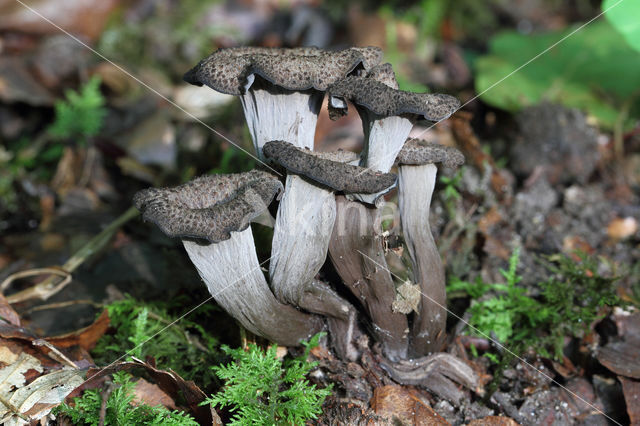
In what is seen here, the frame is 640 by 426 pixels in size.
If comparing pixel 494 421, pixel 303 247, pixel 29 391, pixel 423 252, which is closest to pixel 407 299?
pixel 423 252

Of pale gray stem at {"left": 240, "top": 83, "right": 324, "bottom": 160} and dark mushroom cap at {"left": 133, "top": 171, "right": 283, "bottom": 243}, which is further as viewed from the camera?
pale gray stem at {"left": 240, "top": 83, "right": 324, "bottom": 160}

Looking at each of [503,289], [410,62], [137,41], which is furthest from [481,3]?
[503,289]

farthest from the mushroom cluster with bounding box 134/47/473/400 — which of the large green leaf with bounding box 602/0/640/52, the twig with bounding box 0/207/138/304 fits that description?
the large green leaf with bounding box 602/0/640/52

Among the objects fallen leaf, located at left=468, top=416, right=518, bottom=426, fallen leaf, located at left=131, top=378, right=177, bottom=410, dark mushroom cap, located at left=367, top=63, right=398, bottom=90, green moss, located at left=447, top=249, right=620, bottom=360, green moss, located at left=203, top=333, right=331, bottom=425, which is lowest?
fallen leaf, located at left=131, top=378, right=177, bottom=410

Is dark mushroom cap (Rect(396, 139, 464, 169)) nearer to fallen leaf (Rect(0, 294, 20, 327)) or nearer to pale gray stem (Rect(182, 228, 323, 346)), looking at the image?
pale gray stem (Rect(182, 228, 323, 346))

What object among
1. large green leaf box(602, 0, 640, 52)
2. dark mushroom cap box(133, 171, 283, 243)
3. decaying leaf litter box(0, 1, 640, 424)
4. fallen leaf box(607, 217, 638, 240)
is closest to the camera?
dark mushroom cap box(133, 171, 283, 243)

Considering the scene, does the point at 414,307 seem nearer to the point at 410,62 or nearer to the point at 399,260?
the point at 399,260

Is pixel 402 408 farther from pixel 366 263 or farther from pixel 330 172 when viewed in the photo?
pixel 330 172
